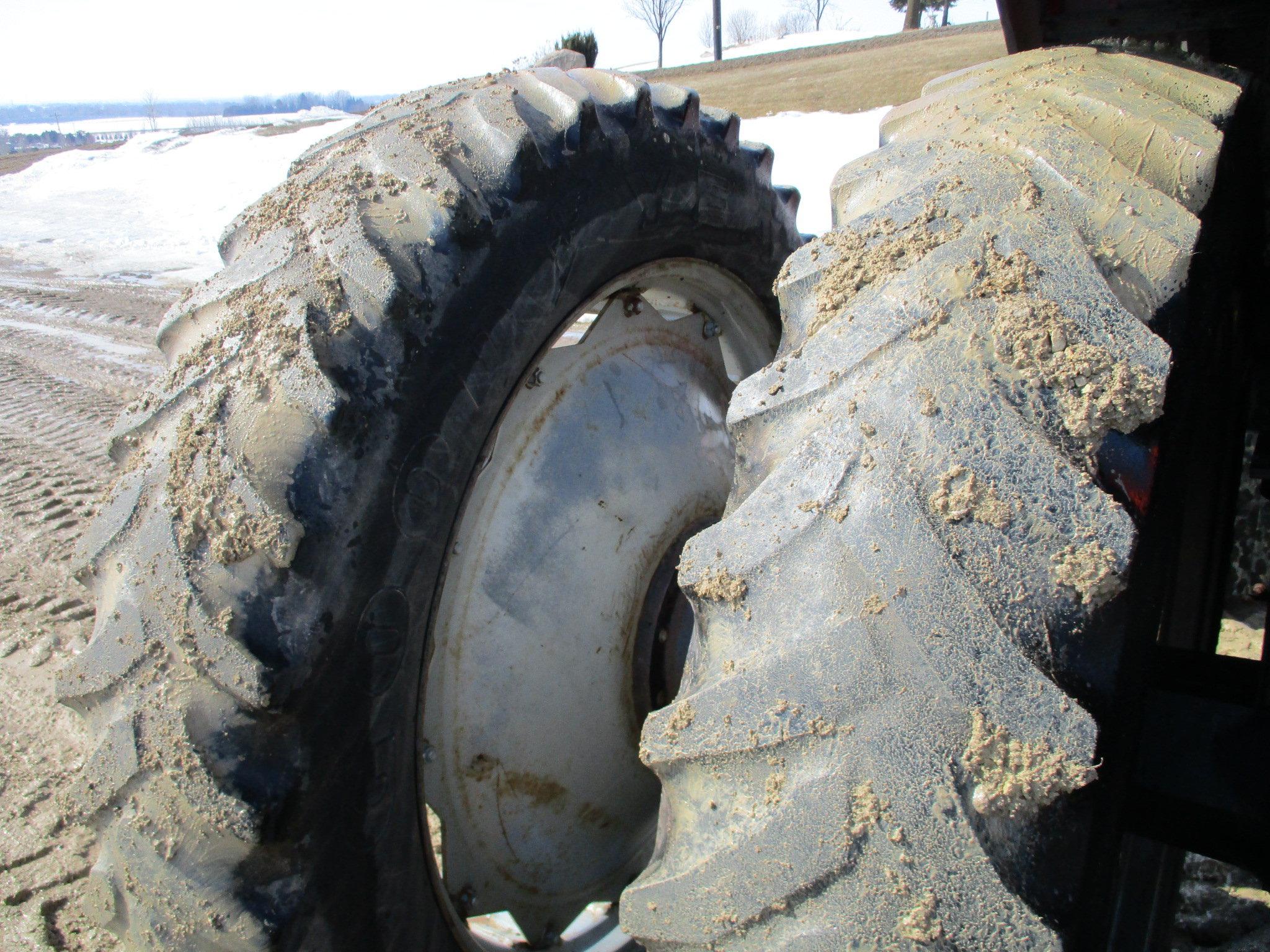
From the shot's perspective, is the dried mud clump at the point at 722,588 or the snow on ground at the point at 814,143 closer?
the dried mud clump at the point at 722,588

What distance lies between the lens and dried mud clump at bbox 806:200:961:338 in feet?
3.35

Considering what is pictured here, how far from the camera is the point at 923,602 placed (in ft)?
2.70

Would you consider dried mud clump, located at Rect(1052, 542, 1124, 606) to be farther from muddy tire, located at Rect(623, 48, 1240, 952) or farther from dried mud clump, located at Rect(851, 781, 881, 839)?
dried mud clump, located at Rect(851, 781, 881, 839)

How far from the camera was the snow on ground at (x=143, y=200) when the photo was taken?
9.58 metres

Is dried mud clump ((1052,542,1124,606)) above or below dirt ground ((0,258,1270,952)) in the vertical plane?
above

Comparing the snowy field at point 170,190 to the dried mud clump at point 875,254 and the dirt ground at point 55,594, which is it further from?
the dried mud clump at point 875,254

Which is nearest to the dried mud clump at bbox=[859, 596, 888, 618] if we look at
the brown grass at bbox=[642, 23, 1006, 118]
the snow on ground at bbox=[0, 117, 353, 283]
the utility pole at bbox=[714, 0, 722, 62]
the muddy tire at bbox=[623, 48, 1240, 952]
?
the muddy tire at bbox=[623, 48, 1240, 952]

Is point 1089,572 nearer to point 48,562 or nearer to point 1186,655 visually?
point 1186,655

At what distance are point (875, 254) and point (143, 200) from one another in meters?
16.0

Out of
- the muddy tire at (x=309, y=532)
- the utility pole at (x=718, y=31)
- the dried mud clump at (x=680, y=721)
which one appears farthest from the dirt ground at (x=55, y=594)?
the utility pole at (x=718, y=31)

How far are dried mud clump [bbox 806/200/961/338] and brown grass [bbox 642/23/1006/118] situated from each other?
39.6 ft

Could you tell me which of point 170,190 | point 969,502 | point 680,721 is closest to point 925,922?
point 680,721

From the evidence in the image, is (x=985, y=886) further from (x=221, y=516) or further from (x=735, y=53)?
(x=735, y=53)

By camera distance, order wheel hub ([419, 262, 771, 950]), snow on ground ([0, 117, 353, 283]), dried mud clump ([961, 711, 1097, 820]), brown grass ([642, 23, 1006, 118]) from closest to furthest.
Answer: dried mud clump ([961, 711, 1097, 820])
wheel hub ([419, 262, 771, 950])
snow on ground ([0, 117, 353, 283])
brown grass ([642, 23, 1006, 118])
